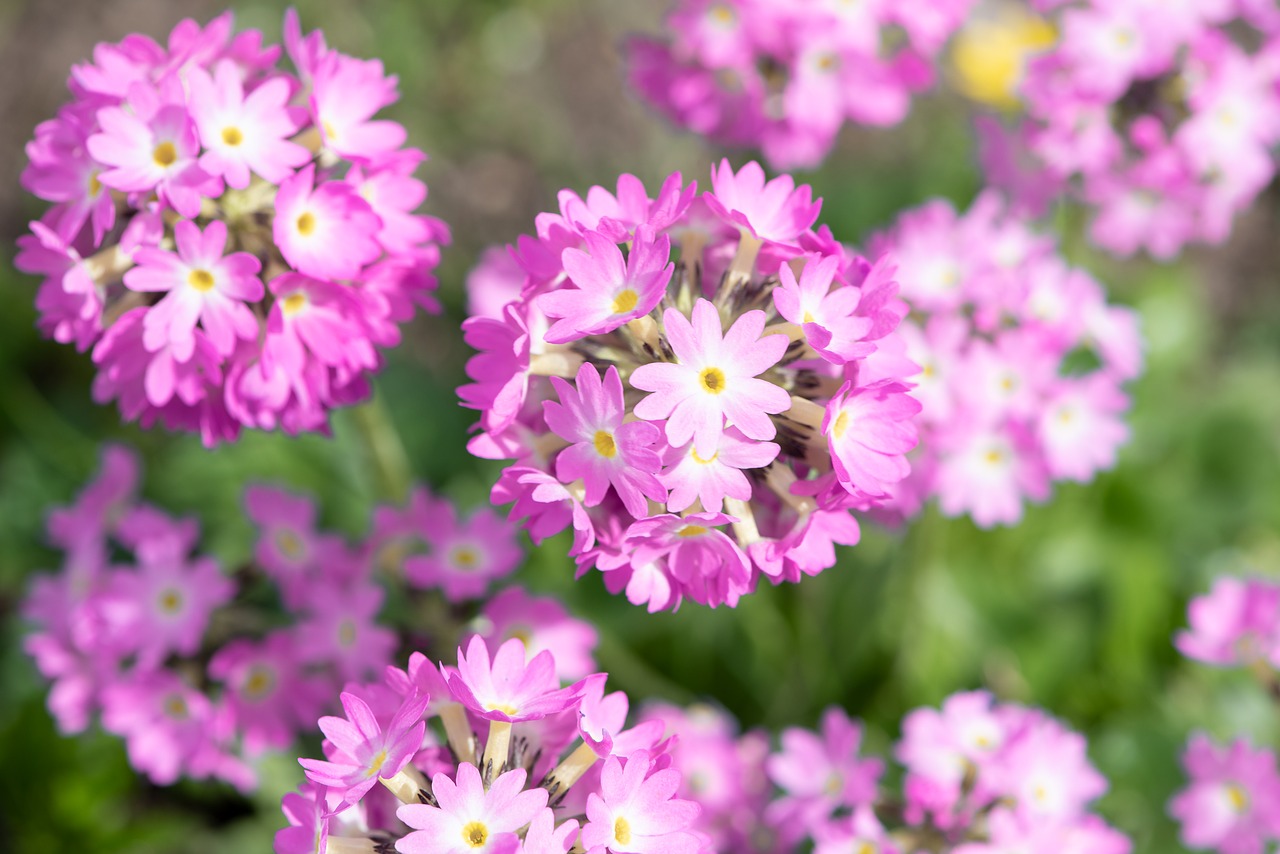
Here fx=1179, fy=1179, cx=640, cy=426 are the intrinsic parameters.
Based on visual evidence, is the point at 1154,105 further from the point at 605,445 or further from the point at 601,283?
the point at 605,445

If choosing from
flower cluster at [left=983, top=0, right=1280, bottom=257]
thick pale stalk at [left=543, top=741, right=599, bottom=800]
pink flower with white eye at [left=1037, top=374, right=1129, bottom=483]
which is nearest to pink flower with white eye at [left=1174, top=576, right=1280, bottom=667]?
pink flower with white eye at [left=1037, top=374, right=1129, bottom=483]

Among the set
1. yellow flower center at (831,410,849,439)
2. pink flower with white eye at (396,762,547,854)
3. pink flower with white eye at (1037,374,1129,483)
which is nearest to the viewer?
pink flower with white eye at (396,762,547,854)

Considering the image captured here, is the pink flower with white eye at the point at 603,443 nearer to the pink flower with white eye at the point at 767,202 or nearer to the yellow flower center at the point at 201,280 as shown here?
the pink flower with white eye at the point at 767,202

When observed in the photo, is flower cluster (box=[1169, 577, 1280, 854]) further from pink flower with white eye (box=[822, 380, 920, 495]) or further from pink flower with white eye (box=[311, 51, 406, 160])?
pink flower with white eye (box=[311, 51, 406, 160])

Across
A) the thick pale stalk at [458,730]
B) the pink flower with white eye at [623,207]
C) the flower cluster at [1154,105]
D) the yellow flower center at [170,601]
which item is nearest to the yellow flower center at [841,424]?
the pink flower with white eye at [623,207]

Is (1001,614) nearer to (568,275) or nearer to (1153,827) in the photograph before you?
(1153,827)

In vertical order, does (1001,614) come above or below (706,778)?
above

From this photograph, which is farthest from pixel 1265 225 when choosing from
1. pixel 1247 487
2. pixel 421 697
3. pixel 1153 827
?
pixel 421 697
